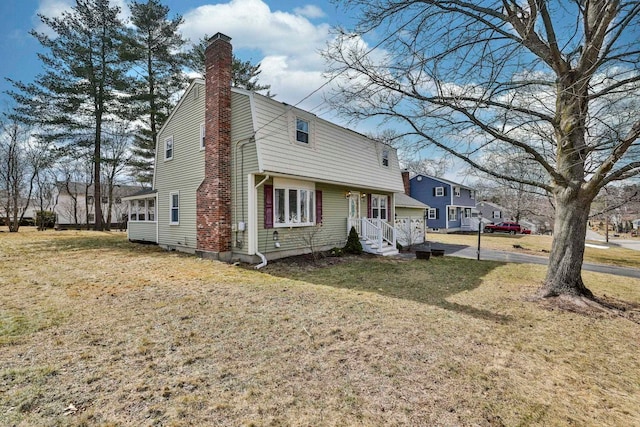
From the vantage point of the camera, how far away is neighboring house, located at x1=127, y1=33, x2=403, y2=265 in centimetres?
986

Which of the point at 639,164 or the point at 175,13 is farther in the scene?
the point at 175,13

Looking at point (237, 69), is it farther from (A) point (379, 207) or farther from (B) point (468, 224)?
(B) point (468, 224)

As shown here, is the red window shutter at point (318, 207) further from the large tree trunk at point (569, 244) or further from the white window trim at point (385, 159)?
the large tree trunk at point (569, 244)

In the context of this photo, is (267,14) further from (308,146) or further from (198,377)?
(198,377)

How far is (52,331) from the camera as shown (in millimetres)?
4121

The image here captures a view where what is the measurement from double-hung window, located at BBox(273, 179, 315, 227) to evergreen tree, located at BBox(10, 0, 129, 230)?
1737cm

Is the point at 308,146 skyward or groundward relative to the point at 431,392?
skyward

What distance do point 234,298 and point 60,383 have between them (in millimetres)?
3148

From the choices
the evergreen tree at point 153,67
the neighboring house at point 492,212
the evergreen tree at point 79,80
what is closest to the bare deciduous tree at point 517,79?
the evergreen tree at point 153,67

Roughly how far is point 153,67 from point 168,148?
13092 mm

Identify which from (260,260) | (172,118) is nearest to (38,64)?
(172,118)

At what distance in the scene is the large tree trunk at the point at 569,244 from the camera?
6301 millimetres

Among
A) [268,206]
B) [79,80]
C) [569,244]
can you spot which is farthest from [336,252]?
[79,80]

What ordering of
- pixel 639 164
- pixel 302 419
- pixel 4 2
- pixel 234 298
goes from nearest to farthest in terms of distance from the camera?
pixel 302 419 < pixel 639 164 < pixel 234 298 < pixel 4 2
